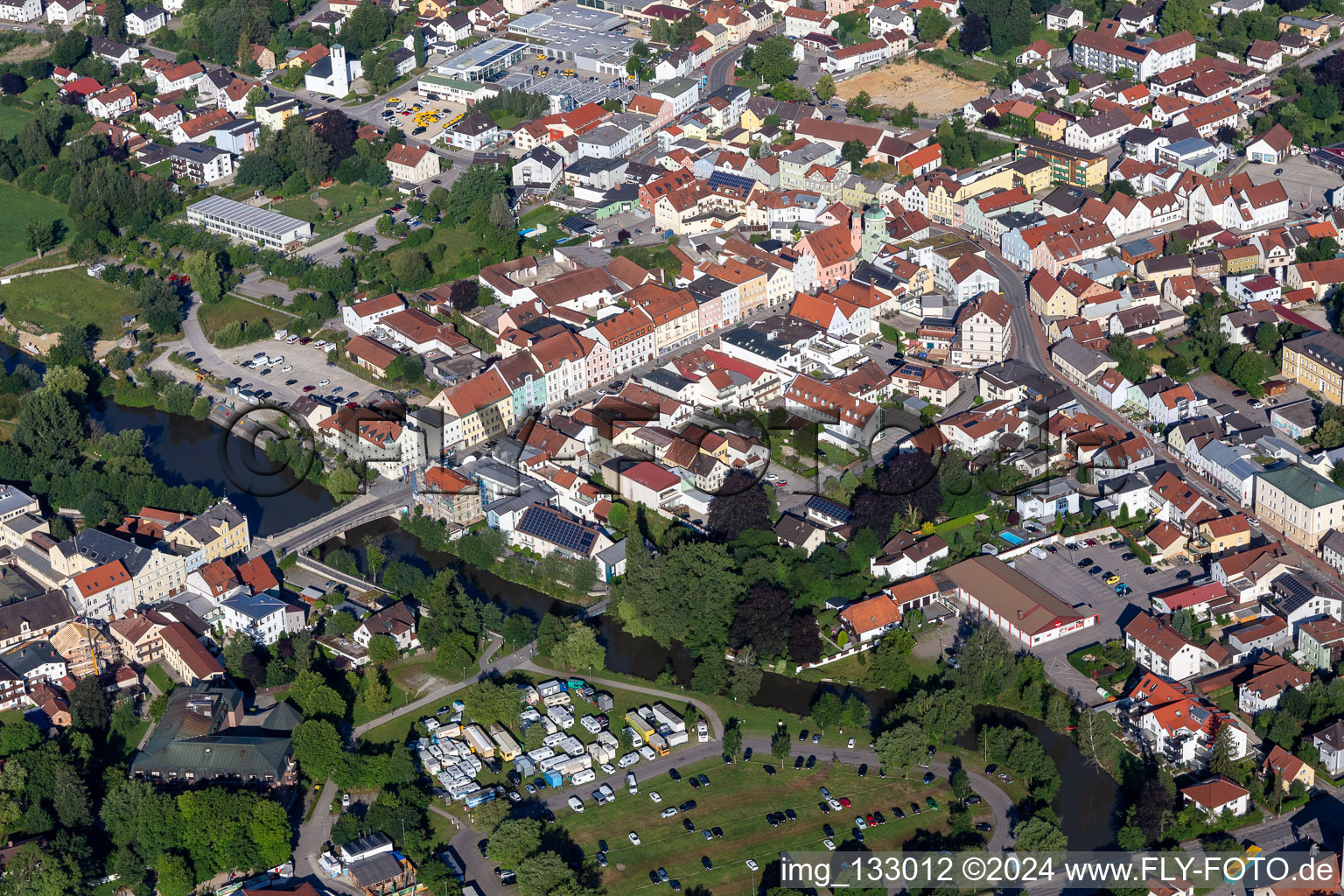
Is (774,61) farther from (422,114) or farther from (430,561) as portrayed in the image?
(430,561)

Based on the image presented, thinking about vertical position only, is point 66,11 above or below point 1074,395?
below

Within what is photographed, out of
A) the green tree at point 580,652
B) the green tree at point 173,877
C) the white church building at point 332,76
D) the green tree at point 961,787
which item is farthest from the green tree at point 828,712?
the white church building at point 332,76

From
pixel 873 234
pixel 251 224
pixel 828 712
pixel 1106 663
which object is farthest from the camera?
pixel 251 224


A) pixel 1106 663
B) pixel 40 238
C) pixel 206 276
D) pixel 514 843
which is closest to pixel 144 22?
pixel 40 238

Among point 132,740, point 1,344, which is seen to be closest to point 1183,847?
point 132,740

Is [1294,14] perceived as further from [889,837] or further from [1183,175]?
[889,837]

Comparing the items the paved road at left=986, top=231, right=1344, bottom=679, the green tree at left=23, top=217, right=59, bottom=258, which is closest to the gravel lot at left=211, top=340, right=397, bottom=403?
the green tree at left=23, top=217, right=59, bottom=258
